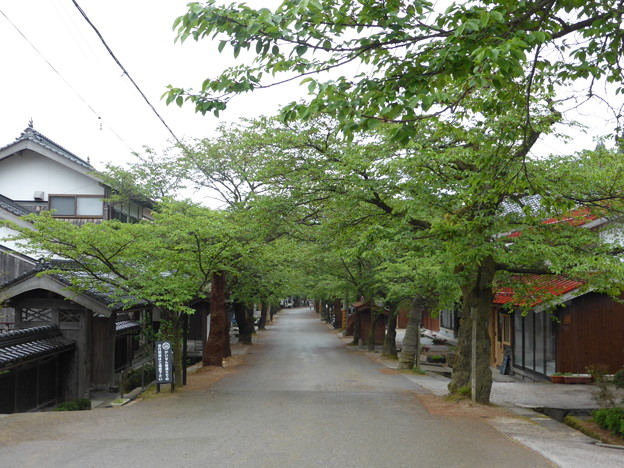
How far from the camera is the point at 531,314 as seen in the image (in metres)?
20.9

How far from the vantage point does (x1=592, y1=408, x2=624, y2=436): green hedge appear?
10170mm

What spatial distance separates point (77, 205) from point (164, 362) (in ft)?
35.3

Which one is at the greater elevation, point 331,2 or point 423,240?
point 331,2

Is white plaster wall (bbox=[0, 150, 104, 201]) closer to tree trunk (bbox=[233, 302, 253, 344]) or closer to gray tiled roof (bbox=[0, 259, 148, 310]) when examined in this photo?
gray tiled roof (bbox=[0, 259, 148, 310])

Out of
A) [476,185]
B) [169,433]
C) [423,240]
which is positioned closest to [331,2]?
[476,185]

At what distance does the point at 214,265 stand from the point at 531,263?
8.51m

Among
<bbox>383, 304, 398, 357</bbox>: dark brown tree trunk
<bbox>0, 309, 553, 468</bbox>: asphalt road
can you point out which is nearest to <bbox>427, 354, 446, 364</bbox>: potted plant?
<bbox>383, 304, 398, 357</bbox>: dark brown tree trunk

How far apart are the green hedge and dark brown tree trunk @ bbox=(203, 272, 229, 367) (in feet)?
47.0

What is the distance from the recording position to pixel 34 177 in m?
22.7

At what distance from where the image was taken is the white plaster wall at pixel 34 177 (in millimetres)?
22578

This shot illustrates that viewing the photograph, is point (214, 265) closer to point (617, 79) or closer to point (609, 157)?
point (609, 157)

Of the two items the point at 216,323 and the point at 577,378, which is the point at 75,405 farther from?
the point at 577,378

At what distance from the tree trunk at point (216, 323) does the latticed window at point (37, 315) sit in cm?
691

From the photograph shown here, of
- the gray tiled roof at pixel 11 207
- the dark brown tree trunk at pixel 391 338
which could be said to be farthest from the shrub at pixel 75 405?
the dark brown tree trunk at pixel 391 338
